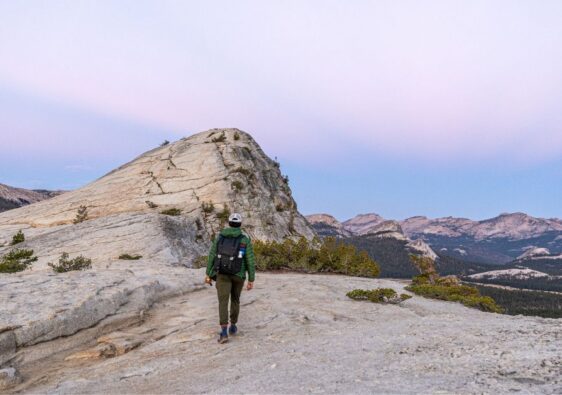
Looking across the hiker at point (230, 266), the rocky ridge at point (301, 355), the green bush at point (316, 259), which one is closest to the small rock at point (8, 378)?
the rocky ridge at point (301, 355)

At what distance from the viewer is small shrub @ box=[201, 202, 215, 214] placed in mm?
33938

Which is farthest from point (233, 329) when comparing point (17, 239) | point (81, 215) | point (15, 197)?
point (15, 197)

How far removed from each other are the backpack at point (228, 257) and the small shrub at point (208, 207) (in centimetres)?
2297

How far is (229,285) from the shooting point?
11.4 meters

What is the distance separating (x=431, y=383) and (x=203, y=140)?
42526mm

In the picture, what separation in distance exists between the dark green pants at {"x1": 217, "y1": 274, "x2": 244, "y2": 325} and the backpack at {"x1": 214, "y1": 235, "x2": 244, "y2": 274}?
0.24 metres

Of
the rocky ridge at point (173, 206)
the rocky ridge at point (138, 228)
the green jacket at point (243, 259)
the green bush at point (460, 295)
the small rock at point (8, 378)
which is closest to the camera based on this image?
the small rock at point (8, 378)

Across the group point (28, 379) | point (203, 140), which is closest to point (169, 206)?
point (203, 140)

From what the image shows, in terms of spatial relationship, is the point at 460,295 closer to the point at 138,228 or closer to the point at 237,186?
the point at 138,228

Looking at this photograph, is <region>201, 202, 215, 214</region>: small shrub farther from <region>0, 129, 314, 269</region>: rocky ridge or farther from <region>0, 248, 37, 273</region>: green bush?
<region>0, 248, 37, 273</region>: green bush

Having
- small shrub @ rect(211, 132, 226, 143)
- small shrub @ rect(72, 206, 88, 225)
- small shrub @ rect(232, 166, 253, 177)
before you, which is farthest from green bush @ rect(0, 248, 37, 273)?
small shrub @ rect(211, 132, 226, 143)

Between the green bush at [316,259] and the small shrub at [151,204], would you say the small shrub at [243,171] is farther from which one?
the green bush at [316,259]

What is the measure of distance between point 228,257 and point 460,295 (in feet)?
45.0

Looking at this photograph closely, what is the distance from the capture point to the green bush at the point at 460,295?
18.7m
